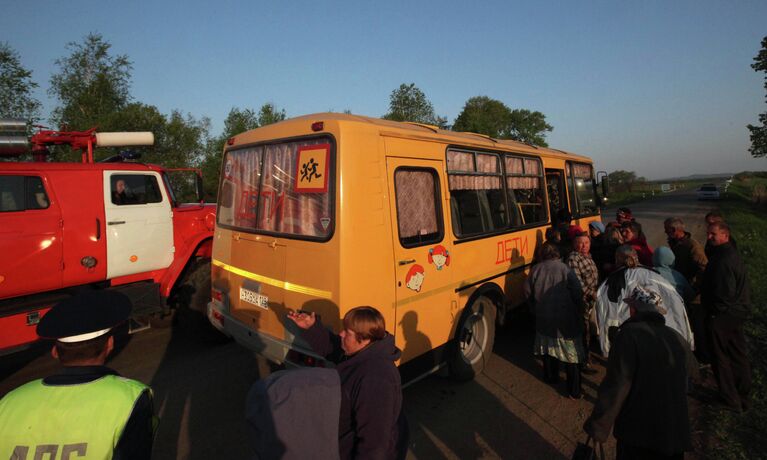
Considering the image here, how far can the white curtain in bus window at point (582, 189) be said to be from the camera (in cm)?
722

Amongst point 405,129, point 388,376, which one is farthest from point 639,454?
point 405,129

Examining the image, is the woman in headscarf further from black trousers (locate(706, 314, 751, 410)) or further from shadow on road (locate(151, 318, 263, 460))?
shadow on road (locate(151, 318, 263, 460))

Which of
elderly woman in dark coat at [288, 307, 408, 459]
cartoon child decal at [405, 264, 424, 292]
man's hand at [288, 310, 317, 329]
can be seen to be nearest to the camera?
elderly woman in dark coat at [288, 307, 408, 459]

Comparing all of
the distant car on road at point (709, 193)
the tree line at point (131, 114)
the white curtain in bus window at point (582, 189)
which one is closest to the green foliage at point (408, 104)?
the tree line at point (131, 114)

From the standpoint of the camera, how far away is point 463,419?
3.80 m

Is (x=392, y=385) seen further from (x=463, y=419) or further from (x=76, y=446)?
(x=463, y=419)

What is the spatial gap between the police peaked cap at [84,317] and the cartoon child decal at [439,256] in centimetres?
266

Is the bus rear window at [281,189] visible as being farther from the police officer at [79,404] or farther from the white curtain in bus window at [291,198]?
the police officer at [79,404]

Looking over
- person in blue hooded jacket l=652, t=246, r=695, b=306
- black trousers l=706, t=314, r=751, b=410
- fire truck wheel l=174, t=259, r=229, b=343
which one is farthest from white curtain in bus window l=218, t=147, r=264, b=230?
black trousers l=706, t=314, r=751, b=410

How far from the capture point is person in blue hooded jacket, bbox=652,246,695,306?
14.1 ft

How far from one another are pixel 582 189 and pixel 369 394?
712cm

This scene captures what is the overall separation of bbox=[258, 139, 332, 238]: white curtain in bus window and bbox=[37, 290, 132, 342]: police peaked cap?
1759 mm

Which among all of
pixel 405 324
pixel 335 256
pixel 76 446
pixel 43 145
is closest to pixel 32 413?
pixel 76 446

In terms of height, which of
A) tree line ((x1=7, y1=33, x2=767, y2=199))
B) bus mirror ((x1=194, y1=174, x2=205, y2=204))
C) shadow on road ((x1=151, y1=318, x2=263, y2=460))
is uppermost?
tree line ((x1=7, y1=33, x2=767, y2=199))
